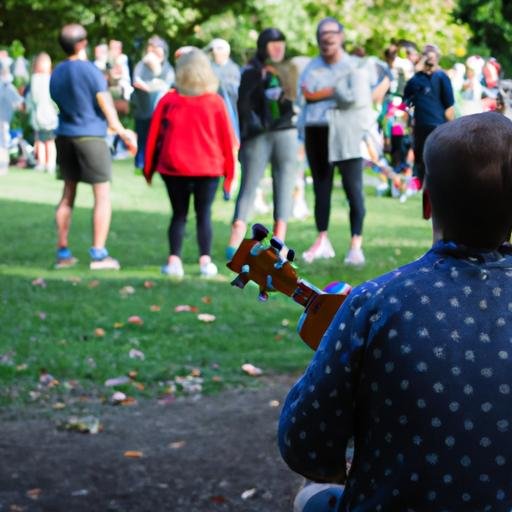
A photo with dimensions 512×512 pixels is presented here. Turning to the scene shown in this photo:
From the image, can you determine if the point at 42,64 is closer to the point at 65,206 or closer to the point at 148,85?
the point at 148,85

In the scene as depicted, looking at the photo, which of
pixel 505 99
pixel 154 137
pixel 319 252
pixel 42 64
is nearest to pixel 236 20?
pixel 42 64

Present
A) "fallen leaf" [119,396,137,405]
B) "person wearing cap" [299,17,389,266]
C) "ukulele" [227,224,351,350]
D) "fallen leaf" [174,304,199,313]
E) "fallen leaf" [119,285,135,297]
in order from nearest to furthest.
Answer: "ukulele" [227,224,351,350]
"fallen leaf" [119,396,137,405]
"fallen leaf" [174,304,199,313]
"fallen leaf" [119,285,135,297]
"person wearing cap" [299,17,389,266]

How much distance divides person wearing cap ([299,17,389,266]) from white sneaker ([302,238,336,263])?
395mm

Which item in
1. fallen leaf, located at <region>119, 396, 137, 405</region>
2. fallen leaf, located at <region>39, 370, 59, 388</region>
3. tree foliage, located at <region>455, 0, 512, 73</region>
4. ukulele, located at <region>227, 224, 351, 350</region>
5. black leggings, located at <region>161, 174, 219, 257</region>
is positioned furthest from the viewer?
tree foliage, located at <region>455, 0, 512, 73</region>

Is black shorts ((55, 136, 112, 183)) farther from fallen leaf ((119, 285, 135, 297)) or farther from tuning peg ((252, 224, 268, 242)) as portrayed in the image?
tuning peg ((252, 224, 268, 242))

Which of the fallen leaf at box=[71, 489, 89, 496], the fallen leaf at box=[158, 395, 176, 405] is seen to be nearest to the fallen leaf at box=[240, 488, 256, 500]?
the fallen leaf at box=[71, 489, 89, 496]

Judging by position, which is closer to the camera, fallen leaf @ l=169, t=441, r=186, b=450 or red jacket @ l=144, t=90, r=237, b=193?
fallen leaf @ l=169, t=441, r=186, b=450

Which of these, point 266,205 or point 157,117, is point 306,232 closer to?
point 266,205

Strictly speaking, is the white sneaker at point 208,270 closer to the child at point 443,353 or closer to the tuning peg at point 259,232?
the tuning peg at point 259,232

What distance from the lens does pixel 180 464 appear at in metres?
5.72

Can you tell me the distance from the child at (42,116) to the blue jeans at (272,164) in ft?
40.6

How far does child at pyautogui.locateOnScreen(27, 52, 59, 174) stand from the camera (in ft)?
75.6

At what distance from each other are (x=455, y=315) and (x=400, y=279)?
0.12 m

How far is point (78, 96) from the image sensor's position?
414 inches
